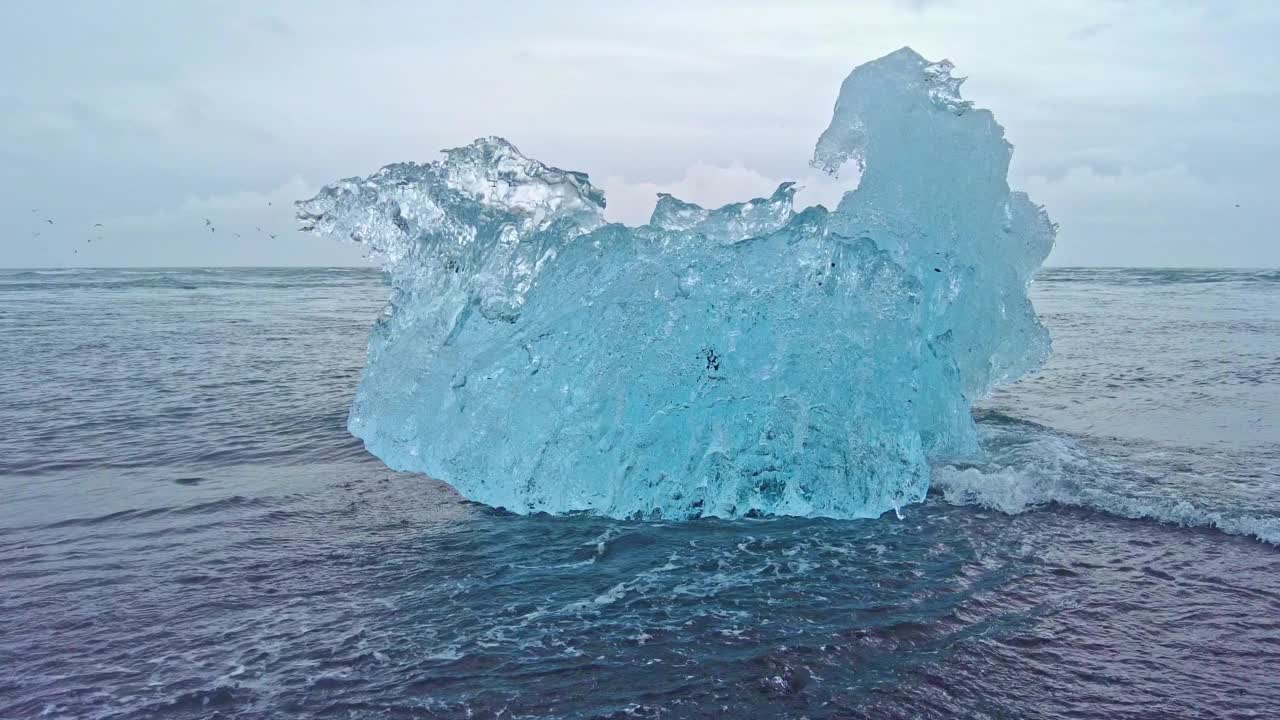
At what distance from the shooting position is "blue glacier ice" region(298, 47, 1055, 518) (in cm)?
844

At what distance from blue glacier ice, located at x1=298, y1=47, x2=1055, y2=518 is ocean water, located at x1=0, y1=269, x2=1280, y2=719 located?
431 millimetres

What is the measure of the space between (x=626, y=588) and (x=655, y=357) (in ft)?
8.74

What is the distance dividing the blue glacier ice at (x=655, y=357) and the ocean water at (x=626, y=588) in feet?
1.41

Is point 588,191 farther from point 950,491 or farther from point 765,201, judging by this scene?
point 950,491

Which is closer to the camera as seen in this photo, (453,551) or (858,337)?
(453,551)

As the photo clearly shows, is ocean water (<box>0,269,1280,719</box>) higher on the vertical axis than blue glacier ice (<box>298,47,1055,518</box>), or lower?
lower

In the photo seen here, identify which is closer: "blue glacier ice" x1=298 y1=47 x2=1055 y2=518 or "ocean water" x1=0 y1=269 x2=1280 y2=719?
"ocean water" x1=0 y1=269 x2=1280 y2=719

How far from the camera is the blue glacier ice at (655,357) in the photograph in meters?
8.44

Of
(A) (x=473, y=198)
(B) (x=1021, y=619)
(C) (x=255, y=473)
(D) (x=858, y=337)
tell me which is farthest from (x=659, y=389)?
(C) (x=255, y=473)

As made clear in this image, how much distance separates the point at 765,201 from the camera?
9.40 meters

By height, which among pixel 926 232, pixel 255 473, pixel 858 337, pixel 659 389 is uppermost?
pixel 926 232

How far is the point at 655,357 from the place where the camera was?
28.0ft

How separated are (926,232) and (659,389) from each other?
421 centimetres

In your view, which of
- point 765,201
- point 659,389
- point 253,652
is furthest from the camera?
point 765,201
